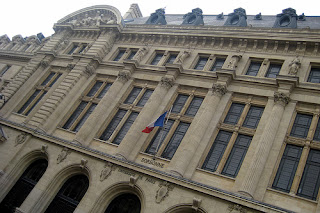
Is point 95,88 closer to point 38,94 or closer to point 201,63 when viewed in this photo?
point 38,94

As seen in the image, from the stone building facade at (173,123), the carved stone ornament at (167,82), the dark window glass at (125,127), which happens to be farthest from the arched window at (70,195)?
the carved stone ornament at (167,82)

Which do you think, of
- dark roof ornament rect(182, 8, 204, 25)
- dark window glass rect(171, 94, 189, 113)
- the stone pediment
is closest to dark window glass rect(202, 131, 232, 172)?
dark window glass rect(171, 94, 189, 113)

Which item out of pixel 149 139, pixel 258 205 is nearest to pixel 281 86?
pixel 258 205

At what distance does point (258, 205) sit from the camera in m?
15.3

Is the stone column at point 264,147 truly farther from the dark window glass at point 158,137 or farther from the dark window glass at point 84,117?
the dark window glass at point 84,117

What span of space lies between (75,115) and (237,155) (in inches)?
656

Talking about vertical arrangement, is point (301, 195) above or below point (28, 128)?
above

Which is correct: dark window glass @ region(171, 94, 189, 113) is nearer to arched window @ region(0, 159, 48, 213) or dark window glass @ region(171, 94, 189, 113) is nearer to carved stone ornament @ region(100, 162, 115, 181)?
carved stone ornament @ region(100, 162, 115, 181)

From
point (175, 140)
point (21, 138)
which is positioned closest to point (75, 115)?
point (21, 138)

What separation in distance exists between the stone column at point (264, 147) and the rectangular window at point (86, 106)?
53.6 feet

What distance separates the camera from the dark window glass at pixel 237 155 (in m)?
18.5

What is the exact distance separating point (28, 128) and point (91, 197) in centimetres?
1084

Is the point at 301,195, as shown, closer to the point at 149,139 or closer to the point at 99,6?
the point at 149,139

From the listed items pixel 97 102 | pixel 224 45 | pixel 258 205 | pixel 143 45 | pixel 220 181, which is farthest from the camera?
pixel 143 45
